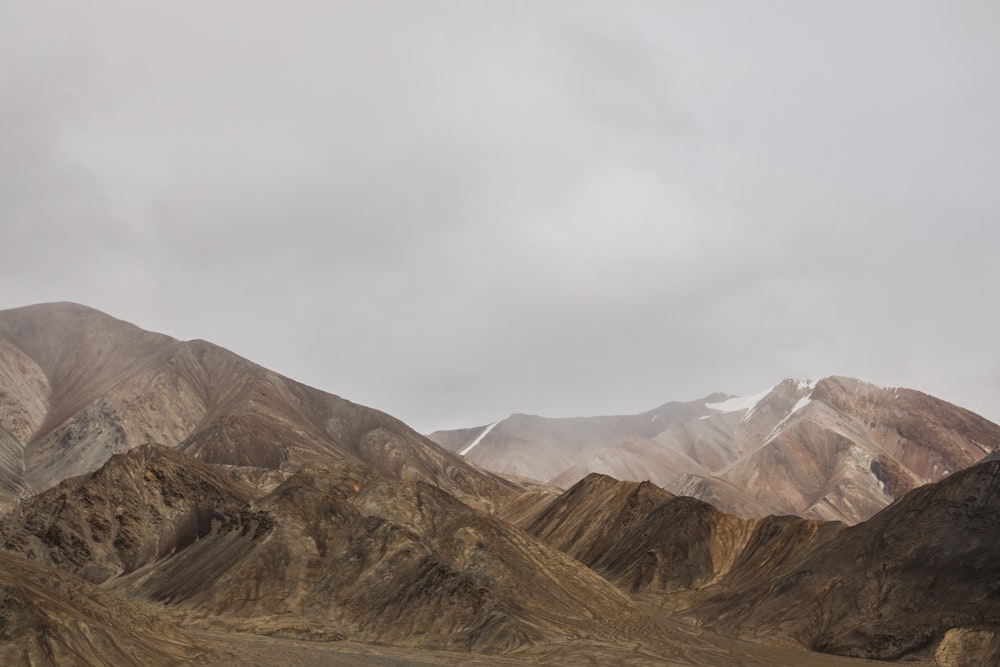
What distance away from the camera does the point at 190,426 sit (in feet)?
589

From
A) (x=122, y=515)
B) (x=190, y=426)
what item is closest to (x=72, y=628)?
(x=122, y=515)

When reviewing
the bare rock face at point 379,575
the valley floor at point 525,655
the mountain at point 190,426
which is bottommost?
the valley floor at point 525,655

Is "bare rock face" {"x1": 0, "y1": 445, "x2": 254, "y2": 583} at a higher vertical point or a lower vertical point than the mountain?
lower

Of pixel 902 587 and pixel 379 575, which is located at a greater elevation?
pixel 902 587

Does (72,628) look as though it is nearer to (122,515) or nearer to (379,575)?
(379,575)

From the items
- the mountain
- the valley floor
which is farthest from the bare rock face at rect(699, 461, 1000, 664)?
the mountain

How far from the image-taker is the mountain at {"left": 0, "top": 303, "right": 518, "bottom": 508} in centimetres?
15875

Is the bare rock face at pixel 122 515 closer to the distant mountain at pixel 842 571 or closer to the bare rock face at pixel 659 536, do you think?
the bare rock face at pixel 659 536

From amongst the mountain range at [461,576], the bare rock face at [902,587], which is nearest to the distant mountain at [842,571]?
the bare rock face at [902,587]

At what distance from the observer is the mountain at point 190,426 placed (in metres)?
159

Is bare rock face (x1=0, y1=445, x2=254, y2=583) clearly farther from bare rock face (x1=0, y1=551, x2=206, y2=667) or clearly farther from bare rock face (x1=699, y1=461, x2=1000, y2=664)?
bare rock face (x1=699, y1=461, x2=1000, y2=664)

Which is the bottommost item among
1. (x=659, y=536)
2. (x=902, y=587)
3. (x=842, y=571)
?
(x=902, y=587)

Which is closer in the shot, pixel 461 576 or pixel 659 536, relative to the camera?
pixel 461 576

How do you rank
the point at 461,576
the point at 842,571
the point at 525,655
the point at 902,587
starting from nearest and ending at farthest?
the point at 525,655, the point at 902,587, the point at 461,576, the point at 842,571
